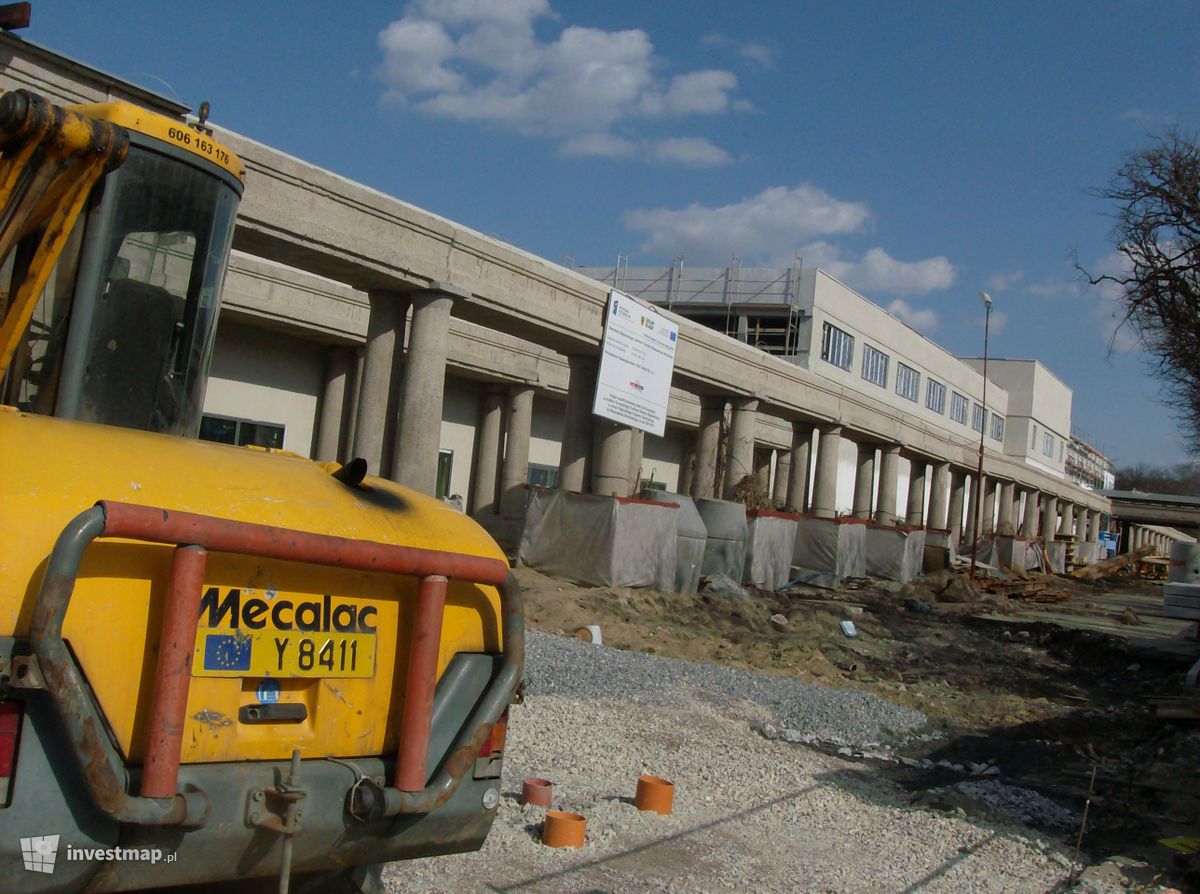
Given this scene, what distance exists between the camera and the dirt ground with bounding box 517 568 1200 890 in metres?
8.51

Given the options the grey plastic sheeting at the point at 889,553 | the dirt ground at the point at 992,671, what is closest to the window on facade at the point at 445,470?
the dirt ground at the point at 992,671

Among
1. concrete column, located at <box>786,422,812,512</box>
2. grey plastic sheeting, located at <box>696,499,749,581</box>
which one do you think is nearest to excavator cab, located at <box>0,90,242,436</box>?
grey plastic sheeting, located at <box>696,499,749,581</box>

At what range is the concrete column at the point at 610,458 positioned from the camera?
21172mm

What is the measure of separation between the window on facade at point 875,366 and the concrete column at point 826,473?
23715mm

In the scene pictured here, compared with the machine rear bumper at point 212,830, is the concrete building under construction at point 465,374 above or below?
above

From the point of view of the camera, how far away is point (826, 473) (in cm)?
3203

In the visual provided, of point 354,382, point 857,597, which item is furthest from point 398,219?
point 857,597

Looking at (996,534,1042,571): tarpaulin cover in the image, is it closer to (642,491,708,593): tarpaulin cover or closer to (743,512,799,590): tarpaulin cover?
(743,512,799,590): tarpaulin cover

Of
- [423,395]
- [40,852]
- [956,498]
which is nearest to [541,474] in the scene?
[423,395]

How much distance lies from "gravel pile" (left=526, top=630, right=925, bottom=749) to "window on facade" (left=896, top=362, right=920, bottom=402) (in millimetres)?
48090

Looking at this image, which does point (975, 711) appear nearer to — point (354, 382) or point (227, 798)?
point (227, 798)

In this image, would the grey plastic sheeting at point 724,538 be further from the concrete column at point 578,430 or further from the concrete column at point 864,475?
the concrete column at point 864,475

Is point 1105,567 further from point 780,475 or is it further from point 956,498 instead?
point 780,475

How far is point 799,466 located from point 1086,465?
275 feet
